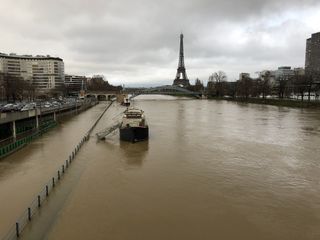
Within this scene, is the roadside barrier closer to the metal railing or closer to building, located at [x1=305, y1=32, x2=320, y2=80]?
the metal railing

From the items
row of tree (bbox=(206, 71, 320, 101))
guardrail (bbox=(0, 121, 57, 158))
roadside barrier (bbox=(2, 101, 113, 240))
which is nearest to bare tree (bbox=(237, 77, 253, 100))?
row of tree (bbox=(206, 71, 320, 101))

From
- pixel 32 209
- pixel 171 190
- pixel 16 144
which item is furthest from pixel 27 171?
pixel 171 190

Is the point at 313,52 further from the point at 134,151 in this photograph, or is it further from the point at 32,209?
the point at 32,209

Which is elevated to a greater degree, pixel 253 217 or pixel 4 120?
pixel 4 120

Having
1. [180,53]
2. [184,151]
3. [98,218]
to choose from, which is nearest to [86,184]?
[98,218]

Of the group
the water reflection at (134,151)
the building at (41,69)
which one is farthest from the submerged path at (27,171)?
the building at (41,69)

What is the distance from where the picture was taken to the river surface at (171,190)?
441 inches

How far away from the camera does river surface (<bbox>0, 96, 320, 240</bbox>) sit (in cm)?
1121

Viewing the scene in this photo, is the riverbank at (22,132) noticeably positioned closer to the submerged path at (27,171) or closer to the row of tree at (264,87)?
the submerged path at (27,171)

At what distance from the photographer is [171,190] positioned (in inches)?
595

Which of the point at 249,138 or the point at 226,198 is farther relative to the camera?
the point at 249,138

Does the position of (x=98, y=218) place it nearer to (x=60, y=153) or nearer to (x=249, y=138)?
(x=60, y=153)

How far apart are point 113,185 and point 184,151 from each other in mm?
9038

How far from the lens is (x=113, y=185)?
52.1 feet
